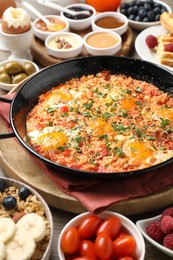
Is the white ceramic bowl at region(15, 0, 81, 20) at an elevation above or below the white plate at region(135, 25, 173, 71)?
below

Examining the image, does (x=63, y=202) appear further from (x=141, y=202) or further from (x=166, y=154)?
(x=166, y=154)

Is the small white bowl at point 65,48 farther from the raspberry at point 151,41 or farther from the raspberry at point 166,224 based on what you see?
the raspberry at point 166,224

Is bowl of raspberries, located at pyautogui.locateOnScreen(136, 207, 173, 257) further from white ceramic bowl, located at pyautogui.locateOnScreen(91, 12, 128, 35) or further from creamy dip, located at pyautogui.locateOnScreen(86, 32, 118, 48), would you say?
white ceramic bowl, located at pyautogui.locateOnScreen(91, 12, 128, 35)

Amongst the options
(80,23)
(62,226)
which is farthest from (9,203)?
(80,23)

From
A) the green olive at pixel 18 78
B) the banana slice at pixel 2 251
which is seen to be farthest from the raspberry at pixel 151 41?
the banana slice at pixel 2 251

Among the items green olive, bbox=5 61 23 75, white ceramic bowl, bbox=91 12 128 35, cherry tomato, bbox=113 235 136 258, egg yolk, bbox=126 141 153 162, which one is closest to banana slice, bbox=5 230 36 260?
cherry tomato, bbox=113 235 136 258

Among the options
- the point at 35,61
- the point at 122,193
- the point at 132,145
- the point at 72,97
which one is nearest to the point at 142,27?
the point at 35,61
